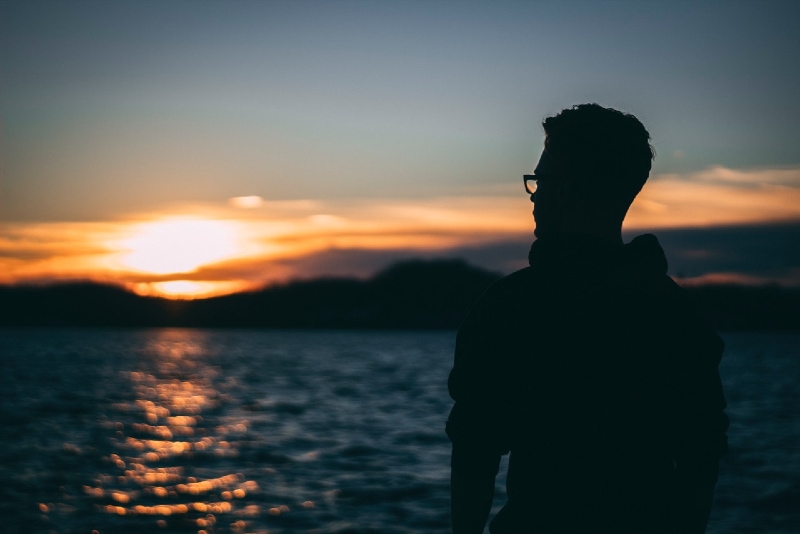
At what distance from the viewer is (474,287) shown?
150m

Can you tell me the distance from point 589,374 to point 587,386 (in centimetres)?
3

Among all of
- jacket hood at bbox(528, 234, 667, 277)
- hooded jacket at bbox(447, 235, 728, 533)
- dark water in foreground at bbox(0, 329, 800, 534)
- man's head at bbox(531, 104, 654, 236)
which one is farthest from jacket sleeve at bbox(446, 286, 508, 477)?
dark water in foreground at bbox(0, 329, 800, 534)

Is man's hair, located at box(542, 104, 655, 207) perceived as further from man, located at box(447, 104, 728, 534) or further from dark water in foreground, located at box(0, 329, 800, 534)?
dark water in foreground, located at box(0, 329, 800, 534)

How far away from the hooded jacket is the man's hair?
170 mm

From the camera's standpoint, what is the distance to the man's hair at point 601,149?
2.07m

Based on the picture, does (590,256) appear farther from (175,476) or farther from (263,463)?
(263,463)

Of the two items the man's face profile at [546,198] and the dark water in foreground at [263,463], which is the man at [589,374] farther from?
the dark water in foreground at [263,463]

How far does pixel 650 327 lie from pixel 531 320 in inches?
12.6

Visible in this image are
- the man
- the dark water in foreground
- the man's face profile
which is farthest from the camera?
the dark water in foreground

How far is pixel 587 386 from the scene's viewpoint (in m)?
2.01

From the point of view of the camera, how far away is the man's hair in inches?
81.6

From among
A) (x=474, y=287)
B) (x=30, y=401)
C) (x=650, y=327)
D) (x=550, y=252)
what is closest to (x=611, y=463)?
(x=650, y=327)

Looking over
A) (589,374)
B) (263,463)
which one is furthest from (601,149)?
(263,463)

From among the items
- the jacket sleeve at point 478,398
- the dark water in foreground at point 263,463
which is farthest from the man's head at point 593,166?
the dark water in foreground at point 263,463
